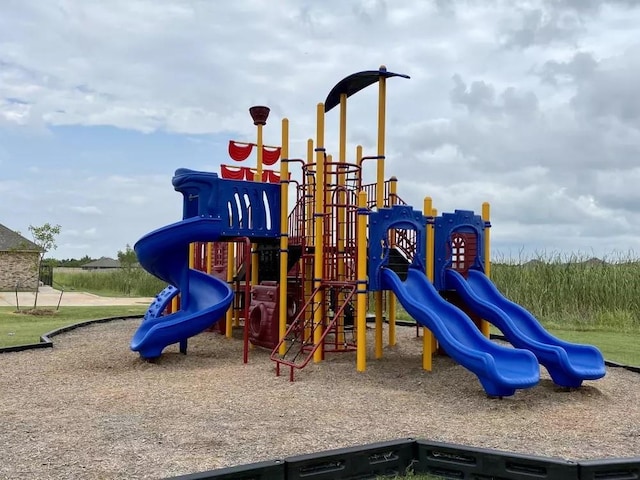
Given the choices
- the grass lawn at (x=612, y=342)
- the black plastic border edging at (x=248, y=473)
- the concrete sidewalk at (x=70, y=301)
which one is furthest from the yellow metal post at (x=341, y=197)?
the concrete sidewalk at (x=70, y=301)

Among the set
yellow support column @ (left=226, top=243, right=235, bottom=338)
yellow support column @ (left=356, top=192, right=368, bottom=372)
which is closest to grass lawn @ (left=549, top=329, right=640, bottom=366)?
yellow support column @ (left=356, top=192, right=368, bottom=372)

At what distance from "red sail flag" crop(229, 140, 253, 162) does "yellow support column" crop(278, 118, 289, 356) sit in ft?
11.1

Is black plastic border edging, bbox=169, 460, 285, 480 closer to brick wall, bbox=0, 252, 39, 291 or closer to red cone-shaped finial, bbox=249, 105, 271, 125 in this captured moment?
red cone-shaped finial, bbox=249, 105, 271, 125

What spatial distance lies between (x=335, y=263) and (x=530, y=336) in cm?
295

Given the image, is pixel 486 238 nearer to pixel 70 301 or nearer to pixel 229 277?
pixel 229 277

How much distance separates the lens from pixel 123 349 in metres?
10.8

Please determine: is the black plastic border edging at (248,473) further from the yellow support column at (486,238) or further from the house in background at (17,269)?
the house in background at (17,269)

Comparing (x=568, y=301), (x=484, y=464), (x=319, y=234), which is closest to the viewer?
(x=484, y=464)

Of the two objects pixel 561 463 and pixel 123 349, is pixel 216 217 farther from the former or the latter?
pixel 561 463

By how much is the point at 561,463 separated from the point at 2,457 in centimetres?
404

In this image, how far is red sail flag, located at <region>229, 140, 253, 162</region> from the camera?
13.3 meters

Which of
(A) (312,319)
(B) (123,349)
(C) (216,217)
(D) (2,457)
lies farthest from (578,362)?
(B) (123,349)

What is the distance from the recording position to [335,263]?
967 cm

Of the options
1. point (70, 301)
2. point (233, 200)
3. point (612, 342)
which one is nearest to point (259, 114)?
point (233, 200)
